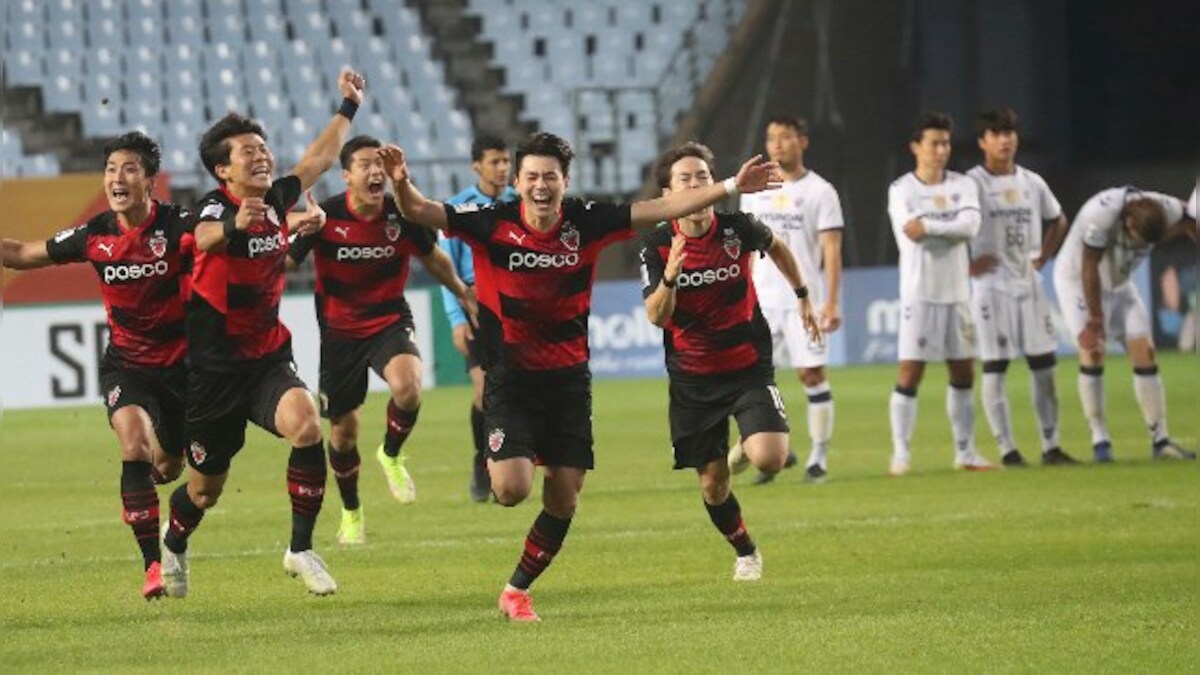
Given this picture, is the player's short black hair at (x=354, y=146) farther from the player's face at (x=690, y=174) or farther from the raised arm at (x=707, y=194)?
the raised arm at (x=707, y=194)

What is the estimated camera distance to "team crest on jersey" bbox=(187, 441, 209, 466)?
996cm

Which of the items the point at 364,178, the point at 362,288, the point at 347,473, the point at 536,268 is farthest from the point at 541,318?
the point at 362,288

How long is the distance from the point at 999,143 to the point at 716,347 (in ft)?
18.5

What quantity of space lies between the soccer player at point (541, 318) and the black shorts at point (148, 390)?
1539 millimetres

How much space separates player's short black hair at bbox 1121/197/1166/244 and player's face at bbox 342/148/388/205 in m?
5.15

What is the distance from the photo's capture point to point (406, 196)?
8773 millimetres

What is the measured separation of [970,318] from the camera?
1558 cm

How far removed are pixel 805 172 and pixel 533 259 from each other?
21.3 feet

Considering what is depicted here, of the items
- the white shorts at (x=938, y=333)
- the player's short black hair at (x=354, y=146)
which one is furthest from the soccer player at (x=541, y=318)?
the white shorts at (x=938, y=333)

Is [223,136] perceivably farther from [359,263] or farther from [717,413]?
[359,263]

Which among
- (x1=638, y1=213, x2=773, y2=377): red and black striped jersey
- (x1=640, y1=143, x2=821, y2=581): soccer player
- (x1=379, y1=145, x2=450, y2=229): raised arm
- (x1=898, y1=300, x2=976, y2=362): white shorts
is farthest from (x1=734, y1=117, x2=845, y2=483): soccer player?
(x1=379, y1=145, x2=450, y2=229): raised arm

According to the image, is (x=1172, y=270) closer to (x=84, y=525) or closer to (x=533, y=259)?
(x=84, y=525)

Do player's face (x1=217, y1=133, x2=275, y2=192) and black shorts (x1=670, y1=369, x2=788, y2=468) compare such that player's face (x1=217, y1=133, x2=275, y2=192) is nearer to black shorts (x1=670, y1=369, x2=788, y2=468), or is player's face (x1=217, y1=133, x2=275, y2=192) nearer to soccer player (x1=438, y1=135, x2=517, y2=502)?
black shorts (x1=670, y1=369, x2=788, y2=468)

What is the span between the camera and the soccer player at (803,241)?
15.1 m
